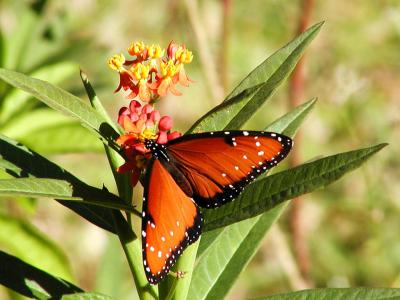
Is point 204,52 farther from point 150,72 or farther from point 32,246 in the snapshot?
point 150,72

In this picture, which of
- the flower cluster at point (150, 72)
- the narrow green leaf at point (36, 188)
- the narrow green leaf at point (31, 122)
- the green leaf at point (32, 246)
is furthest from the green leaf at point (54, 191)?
the narrow green leaf at point (31, 122)

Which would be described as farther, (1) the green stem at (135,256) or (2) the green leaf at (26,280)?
(2) the green leaf at (26,280)

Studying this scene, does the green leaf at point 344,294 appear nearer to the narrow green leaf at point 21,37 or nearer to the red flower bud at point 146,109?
the red flower bud at point 146,109

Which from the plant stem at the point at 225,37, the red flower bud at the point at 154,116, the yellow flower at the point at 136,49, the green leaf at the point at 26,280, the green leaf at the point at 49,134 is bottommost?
the green leaf at the point at 26,280

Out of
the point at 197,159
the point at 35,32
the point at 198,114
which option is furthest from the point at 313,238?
the point at 197,159

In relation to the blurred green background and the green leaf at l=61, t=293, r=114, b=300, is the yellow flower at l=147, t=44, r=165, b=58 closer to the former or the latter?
the green leaf at l=61, t=293, r=114, b=300

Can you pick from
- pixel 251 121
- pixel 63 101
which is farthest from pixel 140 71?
pixel 251 121

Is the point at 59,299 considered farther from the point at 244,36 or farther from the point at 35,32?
the point at 244,36
